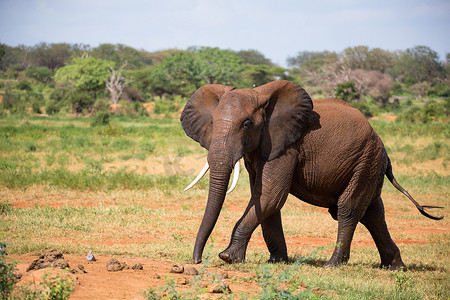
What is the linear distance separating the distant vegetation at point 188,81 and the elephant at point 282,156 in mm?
21426

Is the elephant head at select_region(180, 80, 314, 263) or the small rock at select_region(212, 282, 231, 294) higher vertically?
the elephant head at select_region(180, 80, 314, 263)

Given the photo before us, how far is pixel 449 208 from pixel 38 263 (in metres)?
9.73

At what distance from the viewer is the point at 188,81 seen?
43.9m

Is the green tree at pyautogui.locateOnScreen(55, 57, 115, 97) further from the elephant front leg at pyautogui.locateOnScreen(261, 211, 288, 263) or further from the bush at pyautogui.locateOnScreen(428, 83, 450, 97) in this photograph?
the elephant front leg at pyautogui.locateOnScreen(261, 211, 288, 263)

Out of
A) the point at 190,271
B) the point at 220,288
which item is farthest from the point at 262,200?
the point at 220,288

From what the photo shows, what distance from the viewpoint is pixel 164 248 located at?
25.9ft

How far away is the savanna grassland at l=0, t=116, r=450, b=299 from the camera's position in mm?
5500

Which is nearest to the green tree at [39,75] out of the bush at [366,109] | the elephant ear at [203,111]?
the bush at [366,109]

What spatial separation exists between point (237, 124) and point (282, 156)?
76cm

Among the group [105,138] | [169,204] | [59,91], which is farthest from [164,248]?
[59,91]

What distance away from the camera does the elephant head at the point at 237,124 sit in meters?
6.11

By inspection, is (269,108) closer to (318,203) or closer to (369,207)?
(318,203)

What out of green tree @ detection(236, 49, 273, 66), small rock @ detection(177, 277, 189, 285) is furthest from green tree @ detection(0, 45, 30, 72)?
small rock @ detection(177, 277, 189, 285)

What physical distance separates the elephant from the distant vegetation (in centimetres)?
2143
